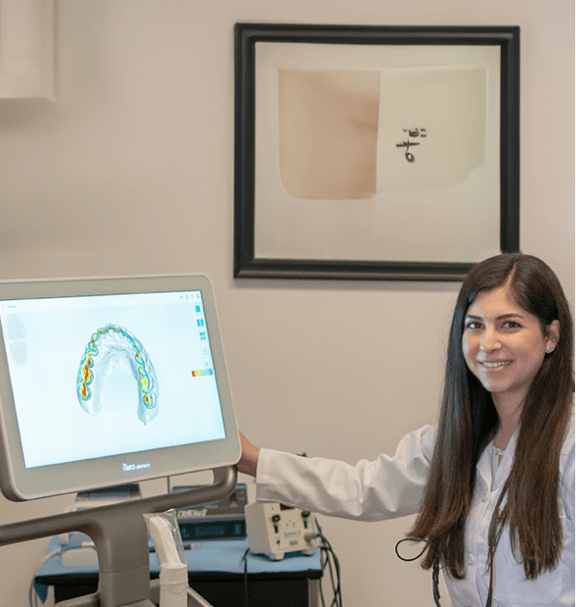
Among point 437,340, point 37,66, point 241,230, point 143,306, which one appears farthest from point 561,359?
point 37,66

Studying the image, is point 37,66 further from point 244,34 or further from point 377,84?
point 377,84

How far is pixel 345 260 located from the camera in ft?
6.04

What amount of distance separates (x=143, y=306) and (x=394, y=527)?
1.15 meters

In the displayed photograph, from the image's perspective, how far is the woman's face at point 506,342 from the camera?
1.21 m

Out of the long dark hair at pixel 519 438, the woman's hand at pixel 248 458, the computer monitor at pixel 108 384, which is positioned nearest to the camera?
the computer monitor at pixel 108 384

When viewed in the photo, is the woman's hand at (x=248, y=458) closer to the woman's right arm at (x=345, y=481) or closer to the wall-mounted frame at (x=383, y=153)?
the woman's right arm at (x=345, y=481)

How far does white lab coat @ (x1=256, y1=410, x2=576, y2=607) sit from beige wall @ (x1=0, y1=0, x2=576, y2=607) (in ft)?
1.42

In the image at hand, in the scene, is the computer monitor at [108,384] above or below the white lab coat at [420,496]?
above

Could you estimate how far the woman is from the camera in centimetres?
115

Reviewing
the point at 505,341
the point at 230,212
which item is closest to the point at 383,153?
the point at 230,212

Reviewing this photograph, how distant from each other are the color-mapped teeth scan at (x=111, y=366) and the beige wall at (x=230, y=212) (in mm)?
769

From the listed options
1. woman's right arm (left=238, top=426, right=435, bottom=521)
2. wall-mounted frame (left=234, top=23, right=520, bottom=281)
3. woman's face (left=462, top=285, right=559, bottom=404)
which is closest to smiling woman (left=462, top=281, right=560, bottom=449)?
woman's face (left=462, top=285, right=559, bottom=404)

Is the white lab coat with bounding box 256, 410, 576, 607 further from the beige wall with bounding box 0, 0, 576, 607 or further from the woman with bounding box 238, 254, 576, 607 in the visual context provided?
the beige wall with bounding box 0, 0, 576, 607

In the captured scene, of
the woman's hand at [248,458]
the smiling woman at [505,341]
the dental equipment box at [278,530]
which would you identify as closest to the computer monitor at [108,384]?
the woman's hand at [248,458]
